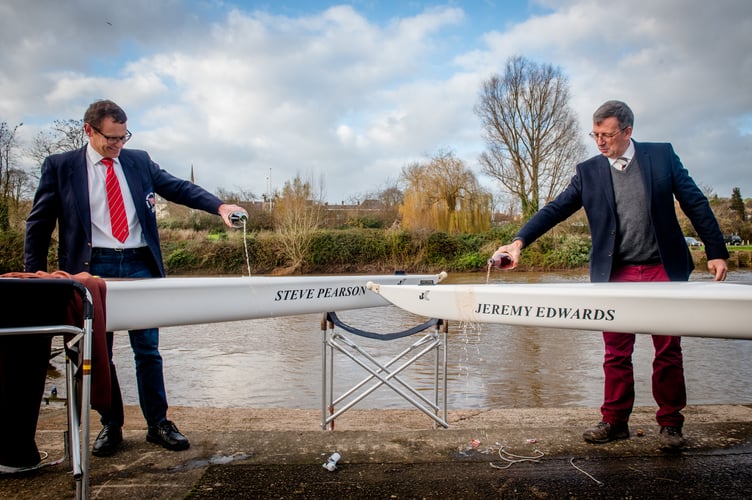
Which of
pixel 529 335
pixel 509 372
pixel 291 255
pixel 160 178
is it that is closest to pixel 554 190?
pixel 291 255

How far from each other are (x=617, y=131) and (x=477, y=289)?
123 centimetres

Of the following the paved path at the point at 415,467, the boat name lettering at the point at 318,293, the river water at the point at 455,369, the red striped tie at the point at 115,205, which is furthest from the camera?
the river water at the point at 455,369

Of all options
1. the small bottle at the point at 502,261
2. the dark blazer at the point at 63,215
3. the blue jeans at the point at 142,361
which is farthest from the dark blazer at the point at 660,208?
the dark blazer at the point at 63,215

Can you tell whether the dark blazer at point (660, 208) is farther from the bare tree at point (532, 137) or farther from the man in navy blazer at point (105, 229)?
the bare tree at point (532, 137)

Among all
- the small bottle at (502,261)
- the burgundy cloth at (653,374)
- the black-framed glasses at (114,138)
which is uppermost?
the black-framed glasses at (114,138)

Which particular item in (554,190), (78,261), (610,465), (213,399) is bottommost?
(213,399)

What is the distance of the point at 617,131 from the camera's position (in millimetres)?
3016

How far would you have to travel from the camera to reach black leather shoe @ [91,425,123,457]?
277 centimetres

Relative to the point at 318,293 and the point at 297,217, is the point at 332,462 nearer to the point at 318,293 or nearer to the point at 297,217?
the point at 318,293

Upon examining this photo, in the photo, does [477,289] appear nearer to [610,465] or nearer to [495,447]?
[495,447]

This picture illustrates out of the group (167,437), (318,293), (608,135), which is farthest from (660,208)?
(167,437)

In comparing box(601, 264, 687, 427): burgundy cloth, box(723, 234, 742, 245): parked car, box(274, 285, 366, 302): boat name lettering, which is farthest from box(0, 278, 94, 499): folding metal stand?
box(723, 234, 742, 245): parked car

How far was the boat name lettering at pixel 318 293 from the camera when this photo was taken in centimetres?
338

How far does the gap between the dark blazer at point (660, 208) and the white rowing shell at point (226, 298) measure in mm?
1219
